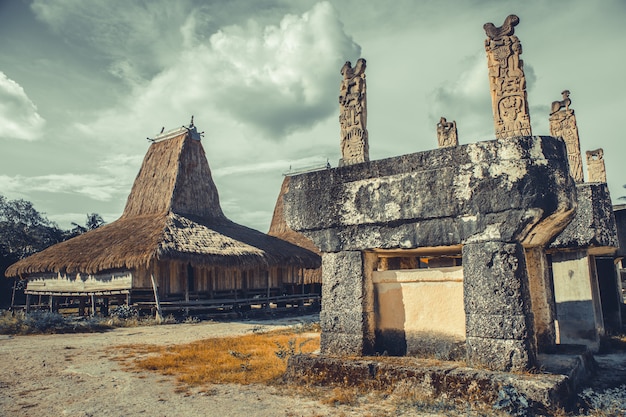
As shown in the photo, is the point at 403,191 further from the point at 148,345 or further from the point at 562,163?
the point at 148,345

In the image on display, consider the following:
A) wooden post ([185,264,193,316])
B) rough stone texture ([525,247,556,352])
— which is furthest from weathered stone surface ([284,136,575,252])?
wooden post ([185,264,193,316])

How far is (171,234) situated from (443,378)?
1245 centimetres

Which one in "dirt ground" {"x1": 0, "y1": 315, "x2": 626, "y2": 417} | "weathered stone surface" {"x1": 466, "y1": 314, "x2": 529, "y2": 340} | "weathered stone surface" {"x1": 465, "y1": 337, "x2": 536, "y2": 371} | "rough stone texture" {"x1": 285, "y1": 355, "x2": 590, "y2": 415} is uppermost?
"weathered stone surface" {"x1": 466, "y1": 314, "x2": 529, "y2": 340}

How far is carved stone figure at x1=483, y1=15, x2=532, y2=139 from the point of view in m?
4.96

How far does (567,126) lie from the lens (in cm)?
982

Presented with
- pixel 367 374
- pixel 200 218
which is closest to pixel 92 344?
pixel 367 374

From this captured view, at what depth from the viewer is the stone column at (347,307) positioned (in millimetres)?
4199

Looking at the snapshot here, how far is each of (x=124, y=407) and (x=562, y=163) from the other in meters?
4.19

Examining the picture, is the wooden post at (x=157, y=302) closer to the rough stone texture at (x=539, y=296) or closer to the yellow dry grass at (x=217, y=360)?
the yellow dry grass at (x=217, y=360)

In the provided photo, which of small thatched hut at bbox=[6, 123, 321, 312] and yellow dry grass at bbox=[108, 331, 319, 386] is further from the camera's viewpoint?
small thatched hut at bbox=[6, 123, 321, 312]

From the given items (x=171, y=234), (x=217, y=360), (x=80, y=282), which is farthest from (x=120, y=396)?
(x=80, y=282)

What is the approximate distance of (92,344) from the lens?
325 inches

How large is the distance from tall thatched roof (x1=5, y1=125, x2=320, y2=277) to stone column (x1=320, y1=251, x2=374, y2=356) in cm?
977

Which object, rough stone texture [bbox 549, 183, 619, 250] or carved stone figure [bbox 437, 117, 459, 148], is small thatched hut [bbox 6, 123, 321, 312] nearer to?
carved stone figure [bbox 437, 117, 459, 148]
